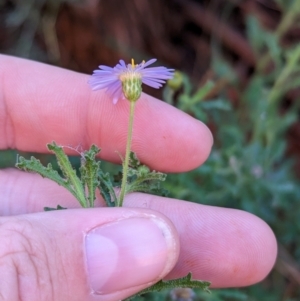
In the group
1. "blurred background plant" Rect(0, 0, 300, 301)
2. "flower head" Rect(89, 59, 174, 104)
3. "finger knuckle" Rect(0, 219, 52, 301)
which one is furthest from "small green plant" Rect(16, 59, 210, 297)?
"blurred background plant" Rect(0, 0, 300, 301)

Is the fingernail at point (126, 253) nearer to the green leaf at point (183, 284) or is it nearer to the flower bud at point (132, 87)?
the green leaf at point (183, 284)

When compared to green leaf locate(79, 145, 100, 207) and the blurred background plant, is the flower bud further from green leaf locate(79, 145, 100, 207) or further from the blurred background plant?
the blurred background plant

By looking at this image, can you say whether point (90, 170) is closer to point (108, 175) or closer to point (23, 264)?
point (108, 175)

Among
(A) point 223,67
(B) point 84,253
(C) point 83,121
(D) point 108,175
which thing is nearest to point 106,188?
(D) point 108,175

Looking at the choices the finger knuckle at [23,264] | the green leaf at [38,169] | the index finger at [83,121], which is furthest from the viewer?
the index finger at [83,121]

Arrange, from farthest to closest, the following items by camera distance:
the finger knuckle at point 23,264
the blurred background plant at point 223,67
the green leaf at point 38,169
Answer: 1. the blurred background plant at point 223,67
2. the green leaf at point 38,169
3. the finger knuckle at point 23,264

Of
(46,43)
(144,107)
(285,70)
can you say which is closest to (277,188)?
(285,70)

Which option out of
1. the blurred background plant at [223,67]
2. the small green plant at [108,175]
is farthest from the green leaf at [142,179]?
the blurred background plant at [223,67]

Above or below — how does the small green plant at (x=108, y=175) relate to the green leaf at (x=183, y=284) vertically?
above
